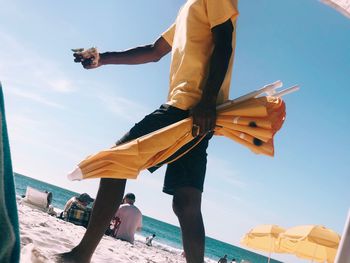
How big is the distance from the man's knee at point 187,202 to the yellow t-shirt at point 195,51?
21.1 inches

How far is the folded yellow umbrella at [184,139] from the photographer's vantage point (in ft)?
7.63

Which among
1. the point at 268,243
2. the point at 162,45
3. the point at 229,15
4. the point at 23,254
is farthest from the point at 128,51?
the point at 268,243

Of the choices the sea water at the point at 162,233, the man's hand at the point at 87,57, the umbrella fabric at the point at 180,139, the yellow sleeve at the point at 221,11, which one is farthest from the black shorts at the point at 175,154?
the sea water at the point at 162,233

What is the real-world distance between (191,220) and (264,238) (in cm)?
1489

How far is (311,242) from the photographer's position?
44.4 feet

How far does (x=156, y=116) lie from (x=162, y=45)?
1.04 m

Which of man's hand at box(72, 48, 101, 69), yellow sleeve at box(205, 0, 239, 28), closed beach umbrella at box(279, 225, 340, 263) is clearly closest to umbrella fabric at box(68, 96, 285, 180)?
yellow sleeve at box(205, 0, 239, 28)

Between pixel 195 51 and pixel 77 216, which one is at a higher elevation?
pixel 195 51

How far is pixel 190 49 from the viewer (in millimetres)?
2742

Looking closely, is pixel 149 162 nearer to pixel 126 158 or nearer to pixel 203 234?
pixel 126 158

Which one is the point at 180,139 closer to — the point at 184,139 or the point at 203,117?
the point at 184,139

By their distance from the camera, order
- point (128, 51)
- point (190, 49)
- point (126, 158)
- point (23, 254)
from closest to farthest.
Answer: point (23, 254) < point (126, 158) < point (190, 49) < point (128, 51)

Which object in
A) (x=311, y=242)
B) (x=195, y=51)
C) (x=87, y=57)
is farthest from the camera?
(x=311, y=242)

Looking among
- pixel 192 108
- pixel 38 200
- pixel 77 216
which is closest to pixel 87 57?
pixel 192 108
